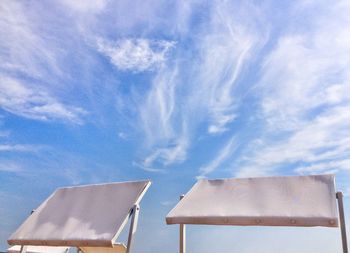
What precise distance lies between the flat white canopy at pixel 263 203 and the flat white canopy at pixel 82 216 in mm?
795

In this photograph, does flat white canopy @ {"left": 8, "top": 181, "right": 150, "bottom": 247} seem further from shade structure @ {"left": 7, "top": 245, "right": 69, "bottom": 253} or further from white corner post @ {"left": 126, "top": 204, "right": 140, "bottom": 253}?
shade structure @ {"left": 7, "top": 245, "right": 69, "bottom": 253}

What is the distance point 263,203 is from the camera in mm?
5738

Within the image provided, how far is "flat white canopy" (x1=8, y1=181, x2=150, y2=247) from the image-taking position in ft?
18.7

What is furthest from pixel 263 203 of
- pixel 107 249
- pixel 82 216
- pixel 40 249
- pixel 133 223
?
pixel 40 249

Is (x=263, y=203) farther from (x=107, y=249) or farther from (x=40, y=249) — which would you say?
(x=40, y=249)

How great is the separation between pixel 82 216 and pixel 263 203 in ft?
9.82

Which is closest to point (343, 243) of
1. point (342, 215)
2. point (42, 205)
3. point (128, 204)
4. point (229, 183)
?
point (342, 215)

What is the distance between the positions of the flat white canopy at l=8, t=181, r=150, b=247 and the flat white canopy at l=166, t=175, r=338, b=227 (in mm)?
795

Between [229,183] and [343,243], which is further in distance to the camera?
[229,183]

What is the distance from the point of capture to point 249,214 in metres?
5.55

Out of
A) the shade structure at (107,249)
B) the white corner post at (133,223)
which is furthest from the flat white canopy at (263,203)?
the shade structure at (107,249)

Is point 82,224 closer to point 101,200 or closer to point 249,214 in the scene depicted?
point 101,200

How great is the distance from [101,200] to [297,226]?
10.6 ft

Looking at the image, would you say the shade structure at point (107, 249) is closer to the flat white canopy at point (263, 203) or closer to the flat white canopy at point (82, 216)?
the flat white canopy at point (82, 216)
